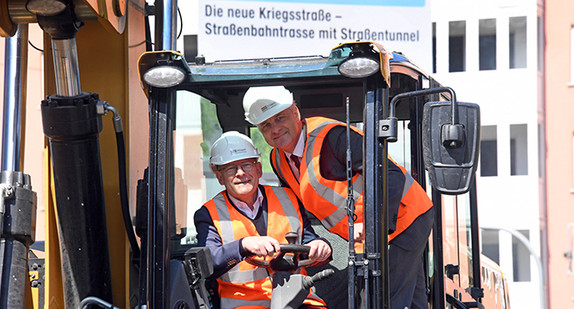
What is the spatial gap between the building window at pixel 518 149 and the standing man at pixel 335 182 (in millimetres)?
25251

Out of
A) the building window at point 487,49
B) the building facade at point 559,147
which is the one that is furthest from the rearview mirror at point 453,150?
the building window at point 487,49

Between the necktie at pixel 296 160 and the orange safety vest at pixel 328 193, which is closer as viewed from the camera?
the orange safety vest at pixel 328 193

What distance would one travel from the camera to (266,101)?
419cm

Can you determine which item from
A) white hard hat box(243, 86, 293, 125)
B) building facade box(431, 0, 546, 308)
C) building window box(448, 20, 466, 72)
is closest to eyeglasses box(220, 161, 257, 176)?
white hard hat box(243, 86, 293, 125)

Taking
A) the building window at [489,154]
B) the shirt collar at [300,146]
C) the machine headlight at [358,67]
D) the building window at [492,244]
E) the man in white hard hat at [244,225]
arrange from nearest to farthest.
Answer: the machine headlight at [358,67]
the man in white hard hat at [244,225]
the shirt collar at [300,146]
the building window at [492,244]
the building window at [489,154]

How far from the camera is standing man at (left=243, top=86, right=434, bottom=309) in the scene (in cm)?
394

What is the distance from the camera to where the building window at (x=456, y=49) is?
29.3m

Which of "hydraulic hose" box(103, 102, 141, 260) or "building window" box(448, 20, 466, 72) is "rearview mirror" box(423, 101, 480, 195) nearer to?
"hydraulic hose" box(103, 102, 141, 260)

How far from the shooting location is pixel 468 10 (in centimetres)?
2917

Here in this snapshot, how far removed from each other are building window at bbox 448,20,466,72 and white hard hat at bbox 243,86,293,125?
25.8 m

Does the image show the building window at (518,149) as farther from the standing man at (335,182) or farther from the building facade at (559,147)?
the standing man at (335,182)

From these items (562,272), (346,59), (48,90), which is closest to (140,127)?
(48,90)

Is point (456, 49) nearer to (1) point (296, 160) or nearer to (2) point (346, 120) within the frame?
(1) point (296, 160)

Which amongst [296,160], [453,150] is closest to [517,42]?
[296,160]
